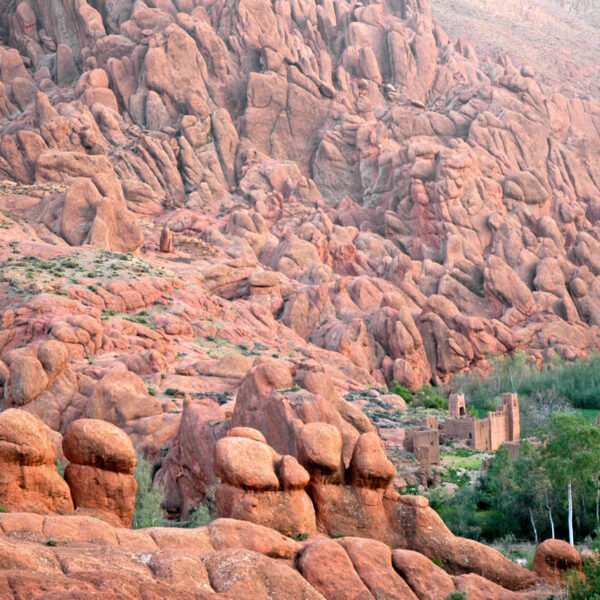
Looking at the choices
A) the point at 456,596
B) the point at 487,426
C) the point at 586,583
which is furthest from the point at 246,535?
the point at 487,426

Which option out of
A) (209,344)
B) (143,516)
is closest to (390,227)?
(209,344)

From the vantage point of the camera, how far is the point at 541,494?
41062mm

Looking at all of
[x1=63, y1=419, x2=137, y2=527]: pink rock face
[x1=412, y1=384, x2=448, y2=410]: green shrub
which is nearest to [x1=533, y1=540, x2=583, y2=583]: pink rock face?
[x1=63, y1=419, x2=137, y2=527]: pink rock face

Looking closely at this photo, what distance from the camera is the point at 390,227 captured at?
379 ft

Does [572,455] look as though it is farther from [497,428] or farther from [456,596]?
[497,428]

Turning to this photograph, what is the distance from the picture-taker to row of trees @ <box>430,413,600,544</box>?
37531 mm

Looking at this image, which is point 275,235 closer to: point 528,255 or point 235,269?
point 235,269

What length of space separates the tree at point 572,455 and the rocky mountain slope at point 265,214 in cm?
938

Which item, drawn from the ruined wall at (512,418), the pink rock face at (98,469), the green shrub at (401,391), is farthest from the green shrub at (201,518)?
the green shrub at (401,391)

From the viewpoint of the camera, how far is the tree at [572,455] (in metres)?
37.1

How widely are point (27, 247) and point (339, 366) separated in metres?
30.4

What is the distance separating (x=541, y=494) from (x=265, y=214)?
76047 millimetres

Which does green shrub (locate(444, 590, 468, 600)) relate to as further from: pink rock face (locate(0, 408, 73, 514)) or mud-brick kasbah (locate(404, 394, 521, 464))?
mud-brick kasbah (locate(404, 394, 521, 464))

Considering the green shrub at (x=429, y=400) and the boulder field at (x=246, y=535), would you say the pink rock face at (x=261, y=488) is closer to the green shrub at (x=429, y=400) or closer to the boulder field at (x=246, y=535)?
the boulder field at (x=246, y=535)
